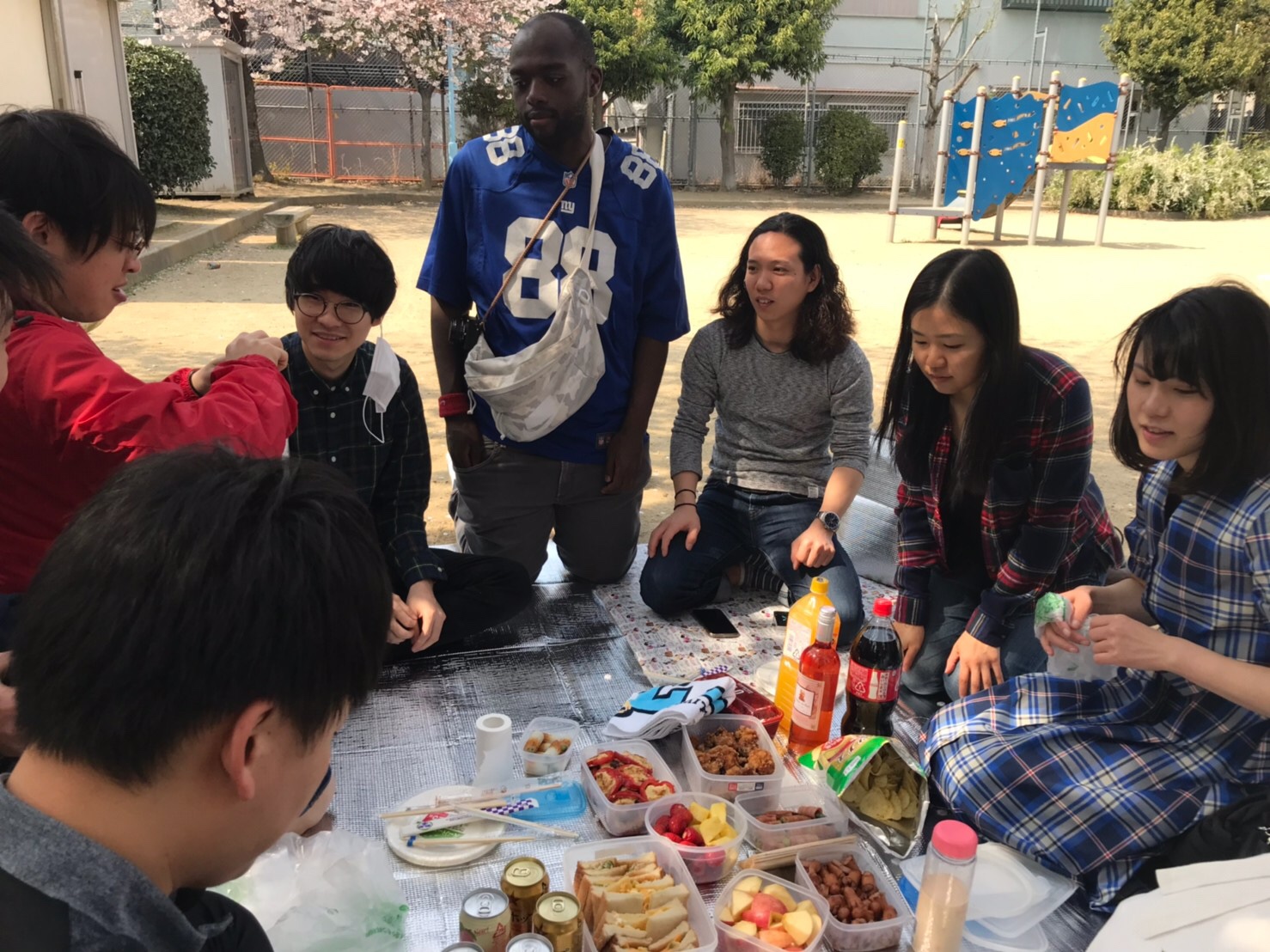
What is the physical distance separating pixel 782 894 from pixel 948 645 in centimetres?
118

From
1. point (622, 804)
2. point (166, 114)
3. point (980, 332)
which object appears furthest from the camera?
point (166, 114)

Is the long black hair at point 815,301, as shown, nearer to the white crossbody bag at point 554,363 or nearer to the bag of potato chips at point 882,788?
the white crossbody bag at point 554,363

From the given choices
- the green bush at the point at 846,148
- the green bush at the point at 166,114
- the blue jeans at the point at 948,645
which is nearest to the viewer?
the blue jeans at the point at 948,645

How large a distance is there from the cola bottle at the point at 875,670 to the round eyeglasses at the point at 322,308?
4.92 ft

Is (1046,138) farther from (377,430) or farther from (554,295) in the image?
(377,430)

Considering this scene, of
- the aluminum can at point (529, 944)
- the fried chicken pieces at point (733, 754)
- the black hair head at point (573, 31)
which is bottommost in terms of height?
the fried chicken pieces at point (733, 754)

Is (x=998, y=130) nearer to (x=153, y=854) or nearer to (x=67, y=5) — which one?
(x=67, y=5)

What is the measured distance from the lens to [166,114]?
519 inches

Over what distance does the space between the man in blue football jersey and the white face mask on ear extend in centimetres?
50

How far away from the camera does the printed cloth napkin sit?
219cm

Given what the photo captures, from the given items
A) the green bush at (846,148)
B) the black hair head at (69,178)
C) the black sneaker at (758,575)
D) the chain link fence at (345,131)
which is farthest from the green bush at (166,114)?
the green bush at (846,148)

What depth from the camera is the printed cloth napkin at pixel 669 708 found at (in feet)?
7.20

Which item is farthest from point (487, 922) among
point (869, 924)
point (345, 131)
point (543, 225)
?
point (345, 131)

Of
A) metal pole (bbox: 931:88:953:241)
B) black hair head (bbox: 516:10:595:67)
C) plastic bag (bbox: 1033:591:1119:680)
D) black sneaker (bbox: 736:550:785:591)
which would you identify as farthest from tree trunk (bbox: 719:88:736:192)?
plastic bag (bbox: 1033:591:1119:680)
